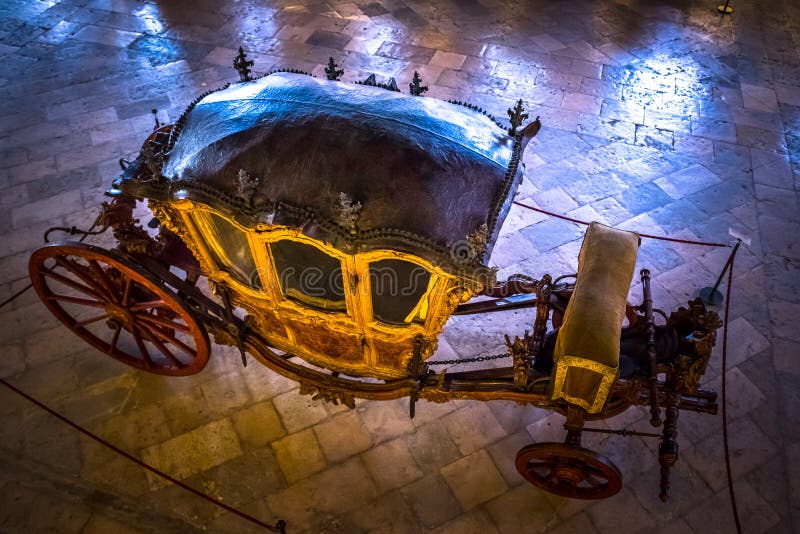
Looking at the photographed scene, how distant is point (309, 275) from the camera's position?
2.82 metres

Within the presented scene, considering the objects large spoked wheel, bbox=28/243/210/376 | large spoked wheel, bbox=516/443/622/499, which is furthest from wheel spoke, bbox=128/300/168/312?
large spoked wheel, bbox=516/443/622/499

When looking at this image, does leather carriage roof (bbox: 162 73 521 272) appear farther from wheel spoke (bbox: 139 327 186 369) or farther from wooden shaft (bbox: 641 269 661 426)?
wheel spoke (bbox: 139 327 186 369)

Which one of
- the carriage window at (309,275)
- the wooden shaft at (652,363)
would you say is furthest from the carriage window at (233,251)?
the wooden shaft at (652,363)

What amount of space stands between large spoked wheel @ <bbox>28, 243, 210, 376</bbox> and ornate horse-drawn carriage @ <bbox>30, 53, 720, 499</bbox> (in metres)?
0.02

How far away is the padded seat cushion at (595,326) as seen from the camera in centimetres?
260

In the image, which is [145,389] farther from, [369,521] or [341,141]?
[341,141]

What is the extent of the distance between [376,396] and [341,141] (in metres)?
1.66

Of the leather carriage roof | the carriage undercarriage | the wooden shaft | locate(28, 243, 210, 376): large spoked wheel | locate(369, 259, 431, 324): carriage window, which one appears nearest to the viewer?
the leather carriage roof

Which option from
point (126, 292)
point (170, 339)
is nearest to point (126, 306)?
point (126, 292)

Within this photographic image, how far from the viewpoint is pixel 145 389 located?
13.2 feet

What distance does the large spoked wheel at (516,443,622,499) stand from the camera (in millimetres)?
2986

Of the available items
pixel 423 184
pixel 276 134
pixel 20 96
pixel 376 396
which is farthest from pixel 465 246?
pixel 20 96

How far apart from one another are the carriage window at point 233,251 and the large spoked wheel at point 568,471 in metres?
1.79

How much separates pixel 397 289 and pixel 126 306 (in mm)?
1920
